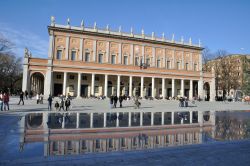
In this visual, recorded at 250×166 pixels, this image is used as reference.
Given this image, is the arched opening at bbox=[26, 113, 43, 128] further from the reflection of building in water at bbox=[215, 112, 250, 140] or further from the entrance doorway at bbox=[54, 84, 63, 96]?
the entrance doorway at bbox=[54, 84, 63, 96]

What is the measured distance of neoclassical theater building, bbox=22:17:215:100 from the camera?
46844 millimetres

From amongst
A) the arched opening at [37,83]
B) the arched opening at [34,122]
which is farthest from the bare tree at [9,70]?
the arched opening at [34,122]

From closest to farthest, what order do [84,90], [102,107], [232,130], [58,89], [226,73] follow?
[232,130], [102,107], [58,89], [84,90], [226,73]

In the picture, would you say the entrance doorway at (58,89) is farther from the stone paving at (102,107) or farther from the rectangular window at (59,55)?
the stone paving at (102,107)

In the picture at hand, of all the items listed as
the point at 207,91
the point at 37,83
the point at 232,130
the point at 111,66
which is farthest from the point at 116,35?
the point at 232,130

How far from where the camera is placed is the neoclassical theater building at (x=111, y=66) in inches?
1844

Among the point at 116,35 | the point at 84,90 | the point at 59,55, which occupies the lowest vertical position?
the point at 84,90

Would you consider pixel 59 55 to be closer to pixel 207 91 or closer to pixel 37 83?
pixel 37 83

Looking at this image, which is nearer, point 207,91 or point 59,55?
point 59,55

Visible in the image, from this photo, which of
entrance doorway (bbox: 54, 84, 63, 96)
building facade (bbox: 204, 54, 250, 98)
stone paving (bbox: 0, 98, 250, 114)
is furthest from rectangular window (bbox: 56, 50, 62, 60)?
building facade (bbox: 204, 54, 250, 98)

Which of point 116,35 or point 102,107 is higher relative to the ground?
point 116,35

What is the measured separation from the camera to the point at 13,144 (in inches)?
304

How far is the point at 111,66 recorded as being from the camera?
50.3 m

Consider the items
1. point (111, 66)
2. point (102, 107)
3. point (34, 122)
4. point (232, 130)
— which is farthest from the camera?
point (111, 66)
